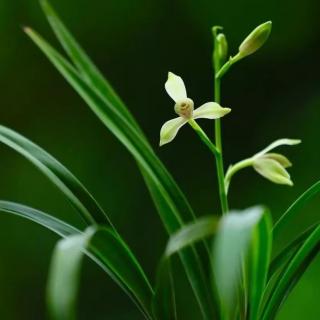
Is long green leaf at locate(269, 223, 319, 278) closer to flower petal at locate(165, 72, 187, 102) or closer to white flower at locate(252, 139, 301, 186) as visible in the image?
white flower at locate(252, 139, 301, 186)

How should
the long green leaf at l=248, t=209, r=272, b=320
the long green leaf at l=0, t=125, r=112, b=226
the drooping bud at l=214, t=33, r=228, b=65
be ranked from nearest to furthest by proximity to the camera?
the long green leaf at l=248, t=209, r=272, b=320 → the long green leaf at l=0, t=125, r=112, b=226 → the drooping bud at l=214, t=33, r=228, b=65

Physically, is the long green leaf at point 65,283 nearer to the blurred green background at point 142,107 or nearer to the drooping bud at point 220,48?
the drooping bud at point 220,48

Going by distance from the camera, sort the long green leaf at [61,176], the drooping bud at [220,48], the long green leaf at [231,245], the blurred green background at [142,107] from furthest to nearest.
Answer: the blurred green background at [142,107] → the drooping bud at [220,48] → the long green leaf at [61,176] → the long green leaf at [231,245]

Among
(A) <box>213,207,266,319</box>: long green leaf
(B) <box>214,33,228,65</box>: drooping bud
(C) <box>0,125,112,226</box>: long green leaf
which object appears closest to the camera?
(A) <box>213,207,266,319</box>: long green leaf

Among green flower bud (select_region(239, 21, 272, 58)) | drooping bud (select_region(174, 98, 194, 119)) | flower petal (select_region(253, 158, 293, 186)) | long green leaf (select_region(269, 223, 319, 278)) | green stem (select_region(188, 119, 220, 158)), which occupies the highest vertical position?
green flower bud (select_region(239, 21, 272, 58))

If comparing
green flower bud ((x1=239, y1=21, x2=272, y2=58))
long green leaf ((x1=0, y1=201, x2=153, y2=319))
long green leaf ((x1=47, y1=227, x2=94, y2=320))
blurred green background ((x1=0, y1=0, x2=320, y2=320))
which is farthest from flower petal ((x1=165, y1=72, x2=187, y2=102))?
blurred green background ((x1=0, y1=0, x2=320, y2=320))

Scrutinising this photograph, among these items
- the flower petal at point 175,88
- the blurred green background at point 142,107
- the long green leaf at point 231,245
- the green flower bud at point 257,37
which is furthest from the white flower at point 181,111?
the blurred green background at point 142,107
